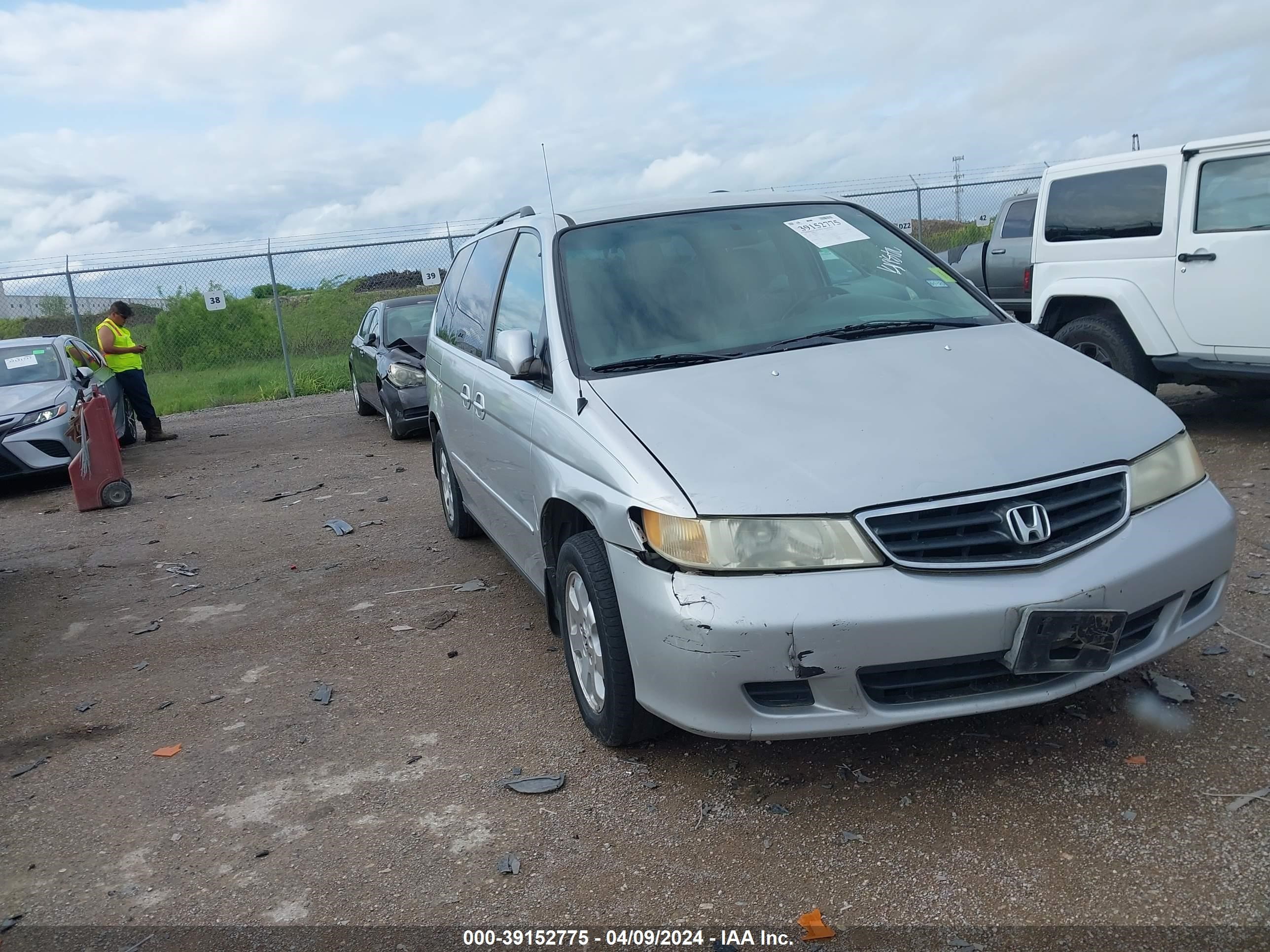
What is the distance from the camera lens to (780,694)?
2.85 meters

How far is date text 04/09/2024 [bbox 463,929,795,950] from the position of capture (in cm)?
256

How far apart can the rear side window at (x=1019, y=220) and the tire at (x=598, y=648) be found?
32.0 ft

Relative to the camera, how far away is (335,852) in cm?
312

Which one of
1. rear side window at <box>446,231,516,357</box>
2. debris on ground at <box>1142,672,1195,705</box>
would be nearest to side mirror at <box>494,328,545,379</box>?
rear side window at <box>446,231,516,357</box>

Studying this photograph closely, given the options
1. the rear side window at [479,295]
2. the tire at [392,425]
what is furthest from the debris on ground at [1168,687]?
the tire at [392,425]

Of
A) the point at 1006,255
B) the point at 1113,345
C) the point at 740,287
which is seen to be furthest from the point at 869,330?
the point at 1006,255

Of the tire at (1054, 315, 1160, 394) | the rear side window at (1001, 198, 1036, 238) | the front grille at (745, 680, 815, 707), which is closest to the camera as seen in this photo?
the front grille at (745, 680, 815, 707)

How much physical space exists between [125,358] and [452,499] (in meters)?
7.92

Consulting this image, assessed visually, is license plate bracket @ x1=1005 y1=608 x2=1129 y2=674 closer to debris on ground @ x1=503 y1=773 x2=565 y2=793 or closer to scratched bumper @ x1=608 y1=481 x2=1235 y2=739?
scratched bumper @ x1=608 y1=481 x2=1235 y2=739

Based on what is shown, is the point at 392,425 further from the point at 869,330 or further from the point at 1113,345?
the point at 869,330

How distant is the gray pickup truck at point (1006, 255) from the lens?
37.4 feet

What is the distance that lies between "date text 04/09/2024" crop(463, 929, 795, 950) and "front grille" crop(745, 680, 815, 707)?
1.89 ft

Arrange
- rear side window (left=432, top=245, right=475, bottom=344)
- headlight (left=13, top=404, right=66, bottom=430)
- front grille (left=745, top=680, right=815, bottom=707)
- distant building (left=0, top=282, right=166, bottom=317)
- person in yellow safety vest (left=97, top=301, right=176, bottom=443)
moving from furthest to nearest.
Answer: distant building (left=0, top=282, right=166, bottom=317) → person in yellow safety vest (left=97, top=301, right=176, bottom=443) → headlight (left=13, top=404, right=66, bottom=430) → rear side window (left=432, top=245, right=475, bottom=344) → front grille (left=745, top=680, right=815, bottom=707)

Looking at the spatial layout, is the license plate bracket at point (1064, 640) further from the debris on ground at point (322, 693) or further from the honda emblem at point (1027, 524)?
the debris on ground at point (322, 693)
